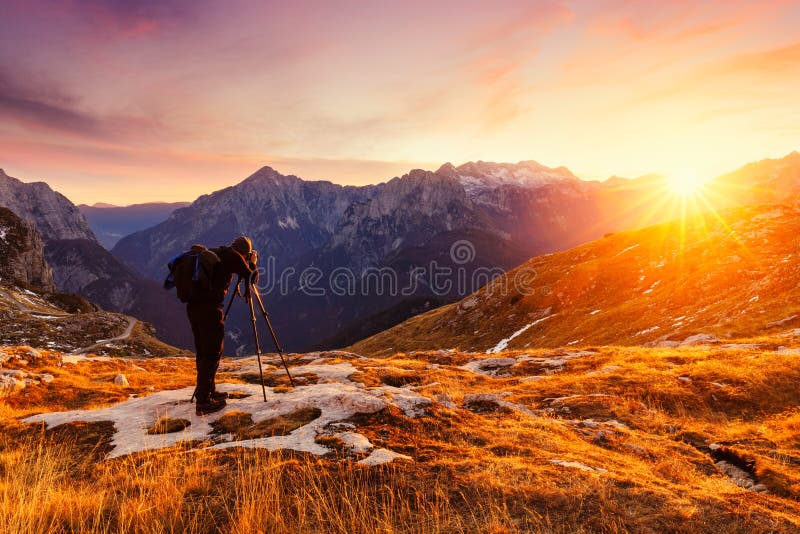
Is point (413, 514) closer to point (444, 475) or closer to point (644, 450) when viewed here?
point (444, 475)

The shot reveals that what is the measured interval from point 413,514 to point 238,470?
9.00 feet

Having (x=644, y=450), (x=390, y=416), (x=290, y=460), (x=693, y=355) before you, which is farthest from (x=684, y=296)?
(x=290, y=460)

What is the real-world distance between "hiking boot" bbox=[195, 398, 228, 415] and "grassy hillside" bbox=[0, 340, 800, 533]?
0.30 meters

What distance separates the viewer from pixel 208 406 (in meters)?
9.98

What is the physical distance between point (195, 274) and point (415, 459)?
24.8 ft

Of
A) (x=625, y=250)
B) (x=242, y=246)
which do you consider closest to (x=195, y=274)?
(x=242, y=246)

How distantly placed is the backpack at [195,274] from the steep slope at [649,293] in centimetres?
3758

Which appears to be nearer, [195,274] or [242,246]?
[195,274]

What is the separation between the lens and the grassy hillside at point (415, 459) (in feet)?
15.6

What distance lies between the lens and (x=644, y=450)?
8742 mm

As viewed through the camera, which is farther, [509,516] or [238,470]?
[238,470]

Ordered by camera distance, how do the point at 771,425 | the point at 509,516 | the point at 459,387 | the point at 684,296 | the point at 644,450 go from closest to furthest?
the point at 509,516, the point at 644,450, the point at 771,425, the point at 459,387, the point at 684,296

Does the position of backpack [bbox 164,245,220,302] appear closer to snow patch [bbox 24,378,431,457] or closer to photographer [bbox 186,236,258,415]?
photographer [bbox 186,236,258,415]

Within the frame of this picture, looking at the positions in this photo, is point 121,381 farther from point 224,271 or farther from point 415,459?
point 415,459
